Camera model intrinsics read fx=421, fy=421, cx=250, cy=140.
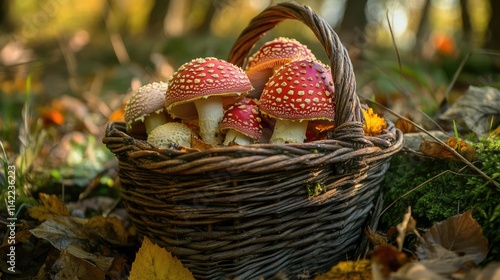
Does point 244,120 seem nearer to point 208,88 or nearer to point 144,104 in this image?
point 208,88

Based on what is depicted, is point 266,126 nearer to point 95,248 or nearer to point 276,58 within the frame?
point 276,58

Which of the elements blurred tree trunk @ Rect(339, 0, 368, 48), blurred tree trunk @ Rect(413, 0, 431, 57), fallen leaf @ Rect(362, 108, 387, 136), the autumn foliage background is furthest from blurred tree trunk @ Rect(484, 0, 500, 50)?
fallen leaf @ Rect(362, 108, 387, 136)

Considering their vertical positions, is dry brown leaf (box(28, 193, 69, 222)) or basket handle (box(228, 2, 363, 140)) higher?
basket handle (box(228, 2, 363, 140))

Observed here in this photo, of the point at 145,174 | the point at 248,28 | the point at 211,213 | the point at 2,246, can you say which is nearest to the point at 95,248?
the point at 2,246

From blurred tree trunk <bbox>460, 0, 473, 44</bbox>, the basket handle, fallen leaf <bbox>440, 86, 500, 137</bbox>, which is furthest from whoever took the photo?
blurred tree trunk <bbox>460, 0, 473, 44</bbox>

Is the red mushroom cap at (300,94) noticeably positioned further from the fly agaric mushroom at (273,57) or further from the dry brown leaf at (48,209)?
the dry brown leaf at (48,209)

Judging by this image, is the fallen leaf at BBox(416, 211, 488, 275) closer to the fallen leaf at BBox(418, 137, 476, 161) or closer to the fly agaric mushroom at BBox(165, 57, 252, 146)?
the fallen leaf at BBox(418, 137, 476, 161)

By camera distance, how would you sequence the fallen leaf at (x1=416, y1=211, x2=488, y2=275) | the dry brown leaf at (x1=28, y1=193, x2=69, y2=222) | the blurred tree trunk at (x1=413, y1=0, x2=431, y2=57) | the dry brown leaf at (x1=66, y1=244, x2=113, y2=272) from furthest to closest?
the blurred tree trunk at (x1=413, y1=0, x2=431, y2=57) → the dry brown leaf at (x1=28, y1=193, x2=69, y2=222) → the dry brown leaf at (x1=66, y1=244, x2=113, y2=272) → the fallen leaf at (x1=416, y1=211, x2=488, y2=275)
